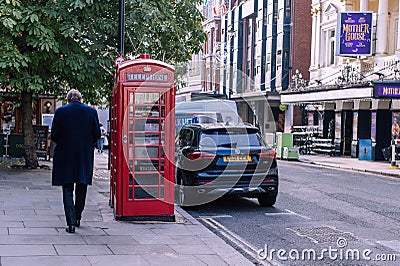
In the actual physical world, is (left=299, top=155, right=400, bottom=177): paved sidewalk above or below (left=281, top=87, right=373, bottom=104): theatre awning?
below

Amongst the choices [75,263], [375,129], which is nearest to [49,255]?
[75,263]

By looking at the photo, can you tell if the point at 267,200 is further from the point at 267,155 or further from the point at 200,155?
the point at 200,155

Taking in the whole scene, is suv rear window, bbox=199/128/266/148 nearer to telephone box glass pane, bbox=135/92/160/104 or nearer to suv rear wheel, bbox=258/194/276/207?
suv rear wheel, bbox=258/194/276/207

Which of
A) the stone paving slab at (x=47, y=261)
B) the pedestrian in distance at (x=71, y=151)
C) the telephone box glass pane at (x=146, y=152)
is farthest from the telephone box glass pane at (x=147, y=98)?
the stone paving slab at (x=47, y=261)

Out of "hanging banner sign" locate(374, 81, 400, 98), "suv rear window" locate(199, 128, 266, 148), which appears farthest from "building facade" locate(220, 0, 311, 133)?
"suv rear window" locate(199, 128, 266, 148)

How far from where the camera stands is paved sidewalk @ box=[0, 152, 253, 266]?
666 centimetres

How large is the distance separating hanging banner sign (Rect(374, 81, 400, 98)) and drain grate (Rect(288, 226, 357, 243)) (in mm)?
15022

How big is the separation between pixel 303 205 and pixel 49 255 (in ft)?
22.9

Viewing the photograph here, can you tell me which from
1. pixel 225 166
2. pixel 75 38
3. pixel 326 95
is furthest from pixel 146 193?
pixel 326 95

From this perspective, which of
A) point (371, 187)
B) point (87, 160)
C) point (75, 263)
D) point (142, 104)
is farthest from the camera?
point (371, 187)

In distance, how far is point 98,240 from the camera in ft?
25.2

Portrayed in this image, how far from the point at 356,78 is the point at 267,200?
63.8 feet

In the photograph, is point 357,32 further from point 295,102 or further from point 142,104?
point 142,104

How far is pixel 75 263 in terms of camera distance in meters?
6.37
